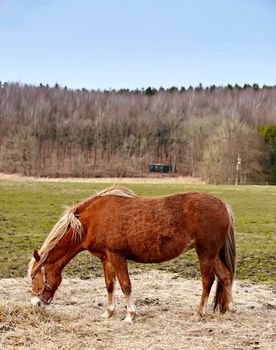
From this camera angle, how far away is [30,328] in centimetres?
554

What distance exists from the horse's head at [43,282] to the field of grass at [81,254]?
174 centimetres

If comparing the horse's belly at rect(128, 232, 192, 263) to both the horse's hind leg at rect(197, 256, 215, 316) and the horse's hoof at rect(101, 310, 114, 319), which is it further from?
the horse's hoof at rect(101, 310, 114, 319)

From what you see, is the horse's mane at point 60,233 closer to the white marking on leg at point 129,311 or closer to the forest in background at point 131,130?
the white marking on leg at point 129,311

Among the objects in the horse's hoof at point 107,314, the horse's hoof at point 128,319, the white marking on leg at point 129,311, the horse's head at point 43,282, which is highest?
the horse's head at point 43,282

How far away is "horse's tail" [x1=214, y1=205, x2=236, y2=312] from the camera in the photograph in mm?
6602

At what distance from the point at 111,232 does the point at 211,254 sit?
1377mm

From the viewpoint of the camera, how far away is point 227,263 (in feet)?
22.2

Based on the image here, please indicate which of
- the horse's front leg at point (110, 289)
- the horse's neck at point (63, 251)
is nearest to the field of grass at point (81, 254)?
the horse's neck at point (63, 251)

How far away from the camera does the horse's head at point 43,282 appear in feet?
20.5

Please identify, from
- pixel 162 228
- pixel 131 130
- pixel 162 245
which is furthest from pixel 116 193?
pixel 131 130

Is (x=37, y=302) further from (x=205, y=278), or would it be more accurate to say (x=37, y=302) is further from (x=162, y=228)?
(x=205, y=278)

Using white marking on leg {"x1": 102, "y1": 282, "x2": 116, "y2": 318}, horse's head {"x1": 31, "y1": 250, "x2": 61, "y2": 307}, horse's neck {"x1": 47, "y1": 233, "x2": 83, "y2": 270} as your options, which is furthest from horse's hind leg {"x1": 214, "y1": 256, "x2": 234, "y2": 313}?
horse's head {"x1": 31, "y1": 250, "x2": 61, "y2": 307}

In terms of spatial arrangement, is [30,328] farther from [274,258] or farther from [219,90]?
[219,90]

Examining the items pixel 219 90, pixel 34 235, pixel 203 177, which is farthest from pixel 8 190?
pixel 219 90
